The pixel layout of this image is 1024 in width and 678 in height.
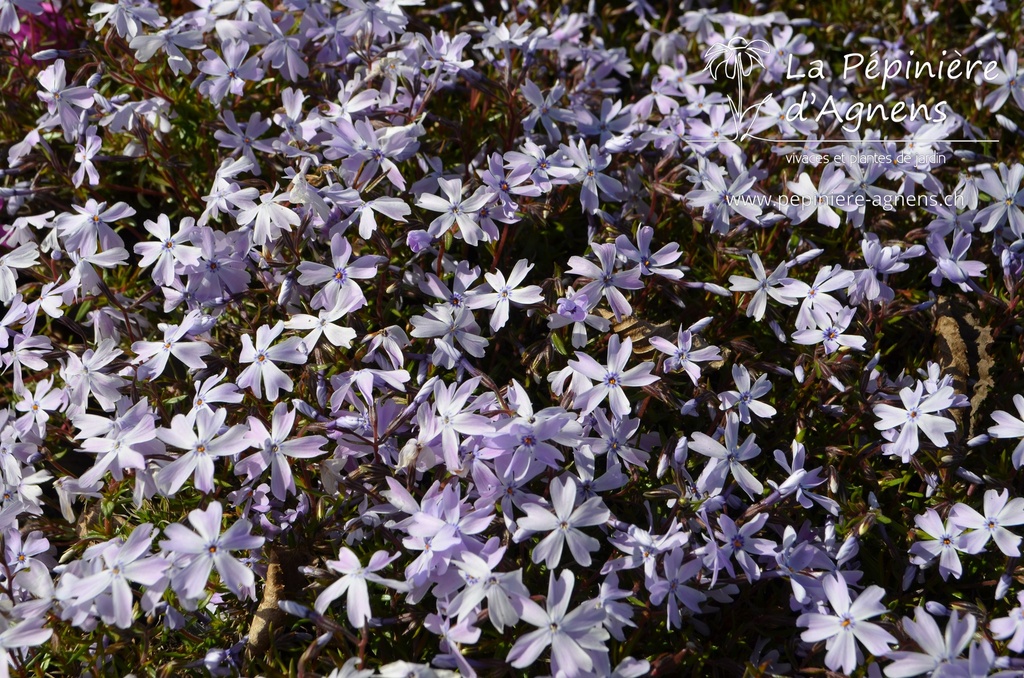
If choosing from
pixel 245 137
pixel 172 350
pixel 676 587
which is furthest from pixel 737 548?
pixel 245 137

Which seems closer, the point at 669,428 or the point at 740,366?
the point at 740,366

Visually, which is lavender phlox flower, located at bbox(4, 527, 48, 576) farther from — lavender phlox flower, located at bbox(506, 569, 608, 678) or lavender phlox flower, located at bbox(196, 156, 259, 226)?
lavender phlox flower, located at bbox(506, 569, 608, 678)

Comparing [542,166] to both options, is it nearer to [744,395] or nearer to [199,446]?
[744,395]

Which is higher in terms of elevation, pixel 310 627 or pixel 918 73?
pixel 918 73

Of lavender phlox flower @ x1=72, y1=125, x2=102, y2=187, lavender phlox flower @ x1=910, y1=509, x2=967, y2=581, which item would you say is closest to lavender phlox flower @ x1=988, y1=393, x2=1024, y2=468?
lavender phlox flower @ x1=910, y1=509, x2=967, y2=581

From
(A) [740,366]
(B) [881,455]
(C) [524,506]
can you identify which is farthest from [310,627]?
(B) [881,455]

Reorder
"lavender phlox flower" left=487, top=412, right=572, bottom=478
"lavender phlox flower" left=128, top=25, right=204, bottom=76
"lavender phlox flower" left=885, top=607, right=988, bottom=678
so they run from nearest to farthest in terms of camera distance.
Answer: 1. "lavender phlox flower" left=885, top=607, right=988, bottom=678
2. "lavender phlox flower" left=487, top=412, right=572, bottom=478
3. "lavender phlox flower" left=128, top=25, right=204, bottom=76

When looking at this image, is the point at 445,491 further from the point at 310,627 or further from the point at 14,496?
the point at 14,496
